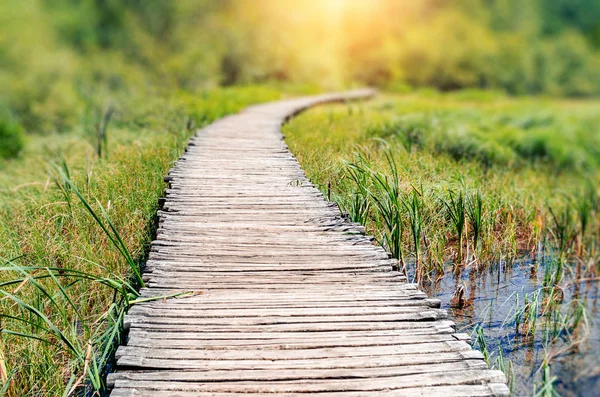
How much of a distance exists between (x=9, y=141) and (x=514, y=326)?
11.9 metres

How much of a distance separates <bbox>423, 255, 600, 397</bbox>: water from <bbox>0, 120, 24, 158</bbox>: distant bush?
1079cm

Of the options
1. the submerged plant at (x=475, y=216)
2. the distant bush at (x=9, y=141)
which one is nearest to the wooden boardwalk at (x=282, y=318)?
the submerged plant at (x=475, y=216)

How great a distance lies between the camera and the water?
3.43 metres

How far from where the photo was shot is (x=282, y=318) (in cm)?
331

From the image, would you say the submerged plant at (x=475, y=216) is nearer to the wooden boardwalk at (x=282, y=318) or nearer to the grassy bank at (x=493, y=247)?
the grassy bank at (x=493, y=247)

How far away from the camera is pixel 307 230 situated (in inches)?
186

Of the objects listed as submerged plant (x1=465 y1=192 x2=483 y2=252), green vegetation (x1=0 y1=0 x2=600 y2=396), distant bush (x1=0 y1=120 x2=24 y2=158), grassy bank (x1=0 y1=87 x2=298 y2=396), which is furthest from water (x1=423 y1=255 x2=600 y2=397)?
distant bush (x1=0 y1=120 x2=24 y2=158)

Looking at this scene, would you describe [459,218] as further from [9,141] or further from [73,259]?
[9,141]

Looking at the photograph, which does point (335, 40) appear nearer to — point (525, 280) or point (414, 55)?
point (414, 55)

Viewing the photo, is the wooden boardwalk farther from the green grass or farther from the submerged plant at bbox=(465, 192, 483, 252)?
the submerged plant at bbox=(465, 192, 483, 252)

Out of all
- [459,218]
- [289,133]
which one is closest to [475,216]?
[459,218]

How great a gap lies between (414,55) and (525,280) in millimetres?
33504

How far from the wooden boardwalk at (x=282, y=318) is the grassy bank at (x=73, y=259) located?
1.09 ft

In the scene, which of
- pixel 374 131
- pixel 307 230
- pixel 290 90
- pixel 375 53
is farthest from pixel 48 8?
pixel 307 230
